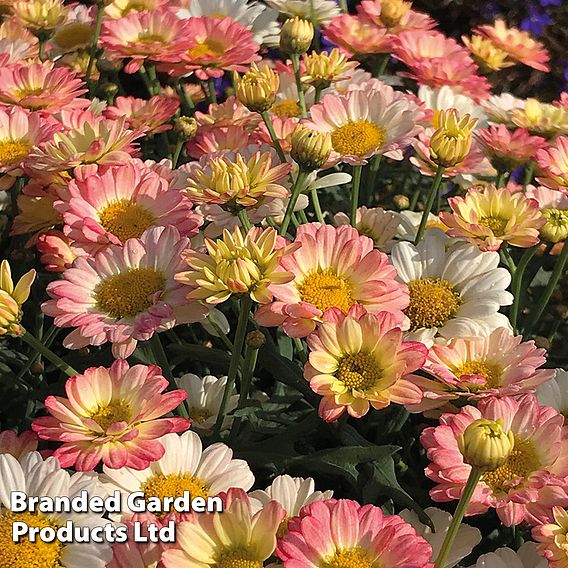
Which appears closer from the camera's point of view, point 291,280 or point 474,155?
point 291,280

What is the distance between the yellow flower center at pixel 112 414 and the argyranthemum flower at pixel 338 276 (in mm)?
200

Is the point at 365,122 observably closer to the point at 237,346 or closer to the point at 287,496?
the point at 237,346

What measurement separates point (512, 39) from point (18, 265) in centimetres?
136

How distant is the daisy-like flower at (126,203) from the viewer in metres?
1.20

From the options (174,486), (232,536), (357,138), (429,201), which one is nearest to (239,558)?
(232,536)

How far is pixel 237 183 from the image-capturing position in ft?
→ 3.82

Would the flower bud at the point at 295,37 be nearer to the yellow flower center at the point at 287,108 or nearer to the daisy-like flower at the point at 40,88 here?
the yellow flower center at the point at 287,108

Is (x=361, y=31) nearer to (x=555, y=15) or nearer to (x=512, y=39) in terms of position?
(x=512, y=39)

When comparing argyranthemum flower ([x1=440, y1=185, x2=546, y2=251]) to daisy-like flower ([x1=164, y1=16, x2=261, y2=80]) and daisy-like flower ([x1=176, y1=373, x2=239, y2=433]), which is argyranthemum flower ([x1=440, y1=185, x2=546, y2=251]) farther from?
daisy-like flower ([x1=164, y1=16, x2=261, y2=80])

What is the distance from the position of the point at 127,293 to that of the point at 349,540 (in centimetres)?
45

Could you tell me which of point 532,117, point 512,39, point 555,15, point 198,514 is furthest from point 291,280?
point 555,15

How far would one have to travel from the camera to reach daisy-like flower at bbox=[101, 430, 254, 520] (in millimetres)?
972

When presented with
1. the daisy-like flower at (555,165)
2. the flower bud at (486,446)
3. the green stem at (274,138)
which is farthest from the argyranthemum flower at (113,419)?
the daisy-like flower at (555,165)

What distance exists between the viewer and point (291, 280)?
3.37ft
